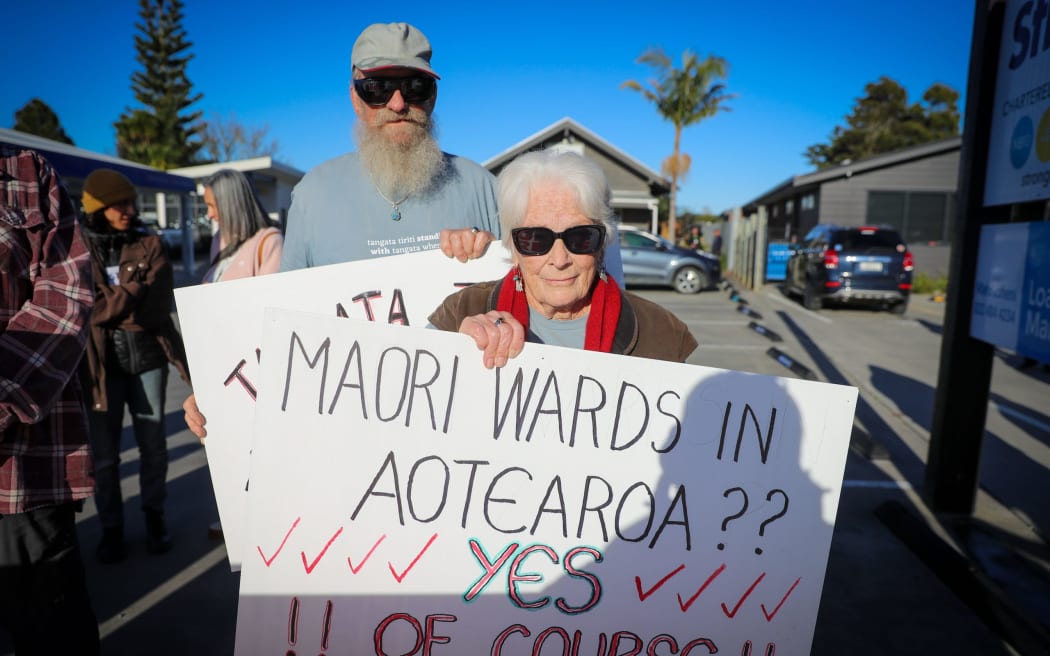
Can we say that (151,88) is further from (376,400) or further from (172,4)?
(376,400)

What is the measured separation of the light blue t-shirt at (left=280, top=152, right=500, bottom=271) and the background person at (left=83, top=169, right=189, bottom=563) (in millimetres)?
1520

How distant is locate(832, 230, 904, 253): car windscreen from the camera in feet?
41.3

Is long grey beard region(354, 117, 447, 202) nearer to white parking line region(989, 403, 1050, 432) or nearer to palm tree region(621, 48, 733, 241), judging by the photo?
white parking line region(989, 403, 1050, 432)

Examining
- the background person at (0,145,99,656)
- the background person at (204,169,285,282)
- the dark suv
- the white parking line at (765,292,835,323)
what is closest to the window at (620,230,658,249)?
the white parking line at (765,292,835,323)

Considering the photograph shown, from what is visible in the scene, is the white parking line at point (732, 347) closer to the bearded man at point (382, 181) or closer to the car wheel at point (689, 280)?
the bearded man at point (382, 181)

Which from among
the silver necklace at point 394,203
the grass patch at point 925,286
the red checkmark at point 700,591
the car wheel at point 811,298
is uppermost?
the silver necklace at point 394,203

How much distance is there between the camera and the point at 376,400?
1.51 m

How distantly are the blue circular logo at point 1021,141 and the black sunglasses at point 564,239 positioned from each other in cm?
281

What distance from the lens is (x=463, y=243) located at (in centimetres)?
194

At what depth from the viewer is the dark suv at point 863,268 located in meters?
12.3

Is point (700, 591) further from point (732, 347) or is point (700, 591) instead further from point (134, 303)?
point (732, 347)

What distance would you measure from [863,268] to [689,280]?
4.65 metres

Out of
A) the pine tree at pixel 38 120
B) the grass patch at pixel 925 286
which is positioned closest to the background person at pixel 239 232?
the grass patch at pixel 925 286

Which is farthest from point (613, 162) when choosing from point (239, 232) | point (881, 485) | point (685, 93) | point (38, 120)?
point (38, 120)
